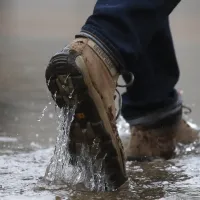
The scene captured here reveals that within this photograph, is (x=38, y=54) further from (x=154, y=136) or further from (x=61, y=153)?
(x=61, y=153)

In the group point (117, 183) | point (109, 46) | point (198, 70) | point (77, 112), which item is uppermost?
point (198, 70)

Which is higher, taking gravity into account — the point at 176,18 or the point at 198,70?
the point at 176,18

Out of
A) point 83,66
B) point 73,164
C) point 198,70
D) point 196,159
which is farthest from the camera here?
point 198,70

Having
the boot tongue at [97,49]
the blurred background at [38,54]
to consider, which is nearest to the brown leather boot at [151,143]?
the blurred background at [38,54]

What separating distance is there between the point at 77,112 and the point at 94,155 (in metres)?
0.11

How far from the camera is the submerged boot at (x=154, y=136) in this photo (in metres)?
2.25

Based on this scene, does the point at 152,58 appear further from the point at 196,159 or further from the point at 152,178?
the point at 152,178

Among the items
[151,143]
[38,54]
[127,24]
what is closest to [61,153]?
[127,24]

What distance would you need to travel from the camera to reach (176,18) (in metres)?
8.54

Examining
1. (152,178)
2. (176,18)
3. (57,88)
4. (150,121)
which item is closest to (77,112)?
(57,88)

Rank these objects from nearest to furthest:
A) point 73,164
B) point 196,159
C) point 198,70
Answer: point 73,164, point 196,159, point 198,70

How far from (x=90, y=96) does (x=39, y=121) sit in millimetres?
1152

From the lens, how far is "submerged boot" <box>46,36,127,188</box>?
1697mm

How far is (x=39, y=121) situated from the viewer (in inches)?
112
